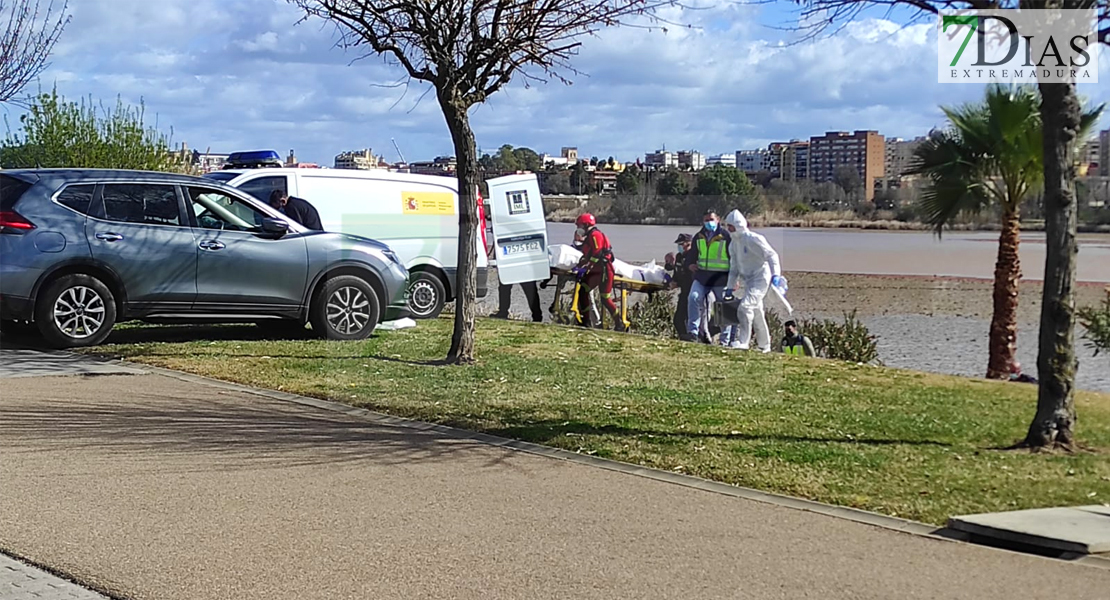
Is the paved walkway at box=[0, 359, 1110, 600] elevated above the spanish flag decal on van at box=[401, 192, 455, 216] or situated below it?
below

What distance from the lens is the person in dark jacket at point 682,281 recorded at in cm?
1837

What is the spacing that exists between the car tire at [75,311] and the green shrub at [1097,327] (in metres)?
11.1

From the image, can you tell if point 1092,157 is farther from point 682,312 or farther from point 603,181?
point 603,181

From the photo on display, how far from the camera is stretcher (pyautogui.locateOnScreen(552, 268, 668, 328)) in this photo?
19.5 meters

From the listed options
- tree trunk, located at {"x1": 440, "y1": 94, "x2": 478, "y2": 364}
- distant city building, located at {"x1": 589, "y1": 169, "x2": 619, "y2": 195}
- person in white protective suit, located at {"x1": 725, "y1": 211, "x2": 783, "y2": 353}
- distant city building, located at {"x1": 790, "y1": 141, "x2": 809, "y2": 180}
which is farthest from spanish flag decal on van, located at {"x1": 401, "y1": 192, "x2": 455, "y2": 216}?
distant city building, located at {"x1": 589, "y1": 169, "x2": 619, "y2": 195}

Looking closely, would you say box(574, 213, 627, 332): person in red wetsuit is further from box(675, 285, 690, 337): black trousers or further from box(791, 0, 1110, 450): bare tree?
box(791, 0, 1110, 450): bare tree

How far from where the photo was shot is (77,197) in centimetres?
1316

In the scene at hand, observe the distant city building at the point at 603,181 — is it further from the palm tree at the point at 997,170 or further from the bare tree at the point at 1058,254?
the bare tree at the point at 1058,254

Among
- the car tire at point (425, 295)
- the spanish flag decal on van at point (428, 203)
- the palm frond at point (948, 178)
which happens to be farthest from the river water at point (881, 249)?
the car tire at point (425, 295)

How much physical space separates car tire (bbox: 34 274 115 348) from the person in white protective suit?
7.74m

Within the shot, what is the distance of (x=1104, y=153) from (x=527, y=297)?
8.48 metres

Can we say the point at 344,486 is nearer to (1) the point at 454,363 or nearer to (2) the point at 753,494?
(2) the point at 753,494

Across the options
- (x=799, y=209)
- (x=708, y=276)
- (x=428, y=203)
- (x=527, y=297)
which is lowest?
(x=527, y=297)

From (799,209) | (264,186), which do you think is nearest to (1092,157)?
(799,209)
